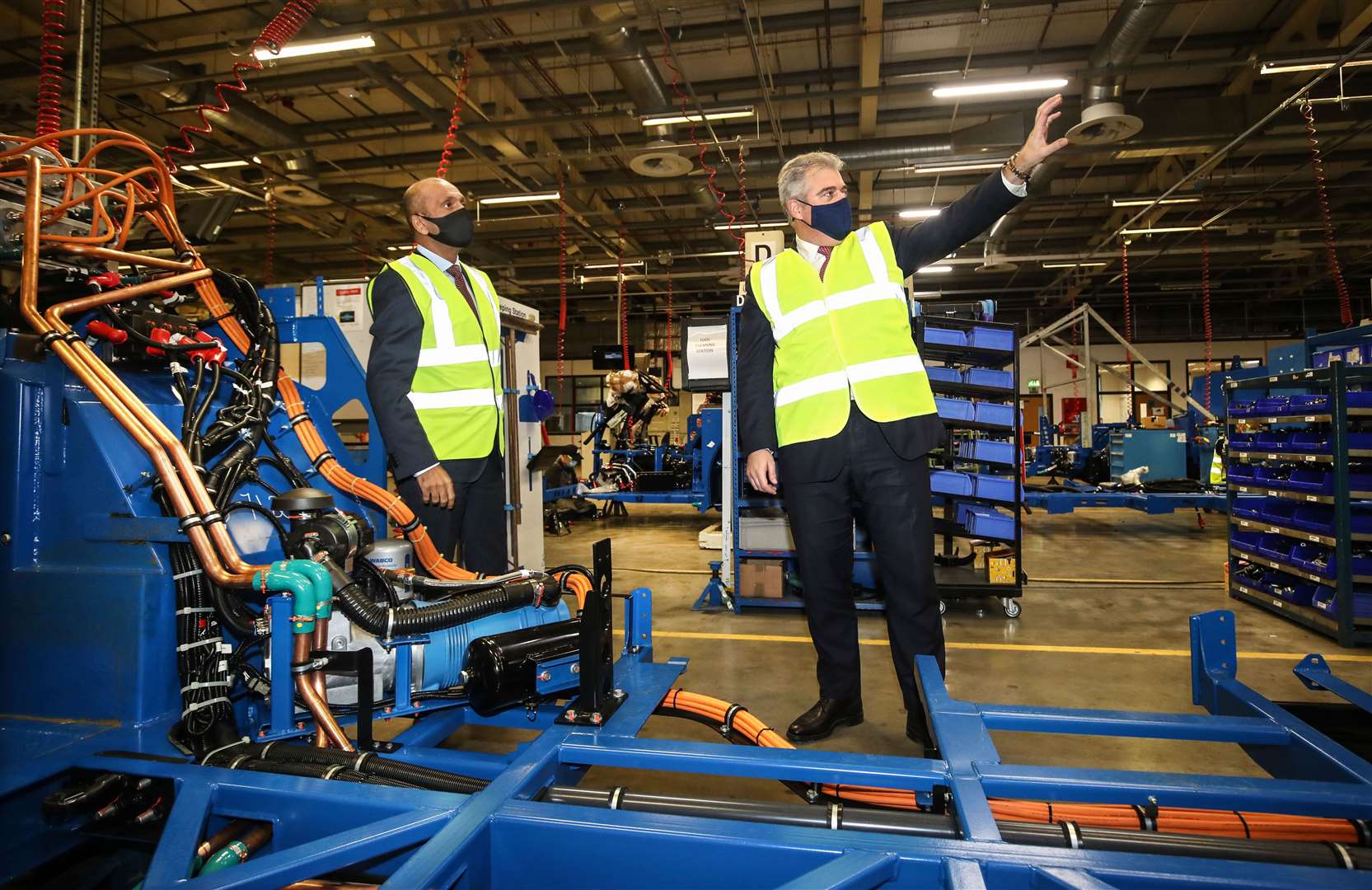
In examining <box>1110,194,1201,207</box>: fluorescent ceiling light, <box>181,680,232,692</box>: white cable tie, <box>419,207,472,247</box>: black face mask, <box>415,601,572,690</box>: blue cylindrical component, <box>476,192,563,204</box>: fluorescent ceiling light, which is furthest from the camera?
<box>1110,194,1201,207</box>: fluorescent ceiling light

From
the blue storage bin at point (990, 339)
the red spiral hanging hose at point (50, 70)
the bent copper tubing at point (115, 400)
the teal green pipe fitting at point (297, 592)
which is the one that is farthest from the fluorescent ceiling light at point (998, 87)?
the teal green pipe fitting at point (297, 592)

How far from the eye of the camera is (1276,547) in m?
4.79

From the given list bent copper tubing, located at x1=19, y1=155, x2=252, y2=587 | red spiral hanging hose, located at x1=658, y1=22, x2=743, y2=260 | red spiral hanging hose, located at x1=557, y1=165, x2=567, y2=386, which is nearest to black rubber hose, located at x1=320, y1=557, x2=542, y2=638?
bent copper tubing, located at x1=19, y1=155, x2=252, y2=587

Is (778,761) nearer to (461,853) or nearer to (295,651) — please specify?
(461,853)

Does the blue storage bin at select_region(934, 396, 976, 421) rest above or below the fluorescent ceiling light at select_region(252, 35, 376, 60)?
below

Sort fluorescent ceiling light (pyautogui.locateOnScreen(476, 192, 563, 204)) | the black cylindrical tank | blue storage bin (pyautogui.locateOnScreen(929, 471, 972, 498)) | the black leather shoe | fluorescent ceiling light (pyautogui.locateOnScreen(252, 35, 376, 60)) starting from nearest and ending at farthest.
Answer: the black cylindrical tank < the black leather shoe < blue storage bin (pyautogui.locateOnScreen(929, 471, 972, 498)) < fluorescent ceiling light (pyautogui.locateOnScreen(252, 35, 376, 60)) < fluorescent ceiling light (pyautogui.locateOnScreen(476, 192, 563, 204))

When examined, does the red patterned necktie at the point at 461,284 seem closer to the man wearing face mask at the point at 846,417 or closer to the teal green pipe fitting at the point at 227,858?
the man wearing face mask at the point at 846,417

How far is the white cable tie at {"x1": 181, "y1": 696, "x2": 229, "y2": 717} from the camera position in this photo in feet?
→ 6.05

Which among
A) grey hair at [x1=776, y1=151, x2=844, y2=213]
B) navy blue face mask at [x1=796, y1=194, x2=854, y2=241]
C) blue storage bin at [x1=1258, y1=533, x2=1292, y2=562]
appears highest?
grey hair at [x1=776, y1=151, x2=844, y2=213]

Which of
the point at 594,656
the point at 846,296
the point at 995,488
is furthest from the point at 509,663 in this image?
the point at 995,488

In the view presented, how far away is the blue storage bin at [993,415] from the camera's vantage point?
179 inches

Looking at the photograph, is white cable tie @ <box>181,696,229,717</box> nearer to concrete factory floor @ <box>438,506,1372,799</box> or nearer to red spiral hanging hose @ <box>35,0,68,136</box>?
concrete factory floor @ <box>438,506,1372,799</box>

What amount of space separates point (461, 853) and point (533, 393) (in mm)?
5115

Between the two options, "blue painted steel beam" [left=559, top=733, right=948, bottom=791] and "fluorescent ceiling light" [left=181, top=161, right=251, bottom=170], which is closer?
"blue painted steel beam" [left=559, top=733, right=948, bottom=791]
